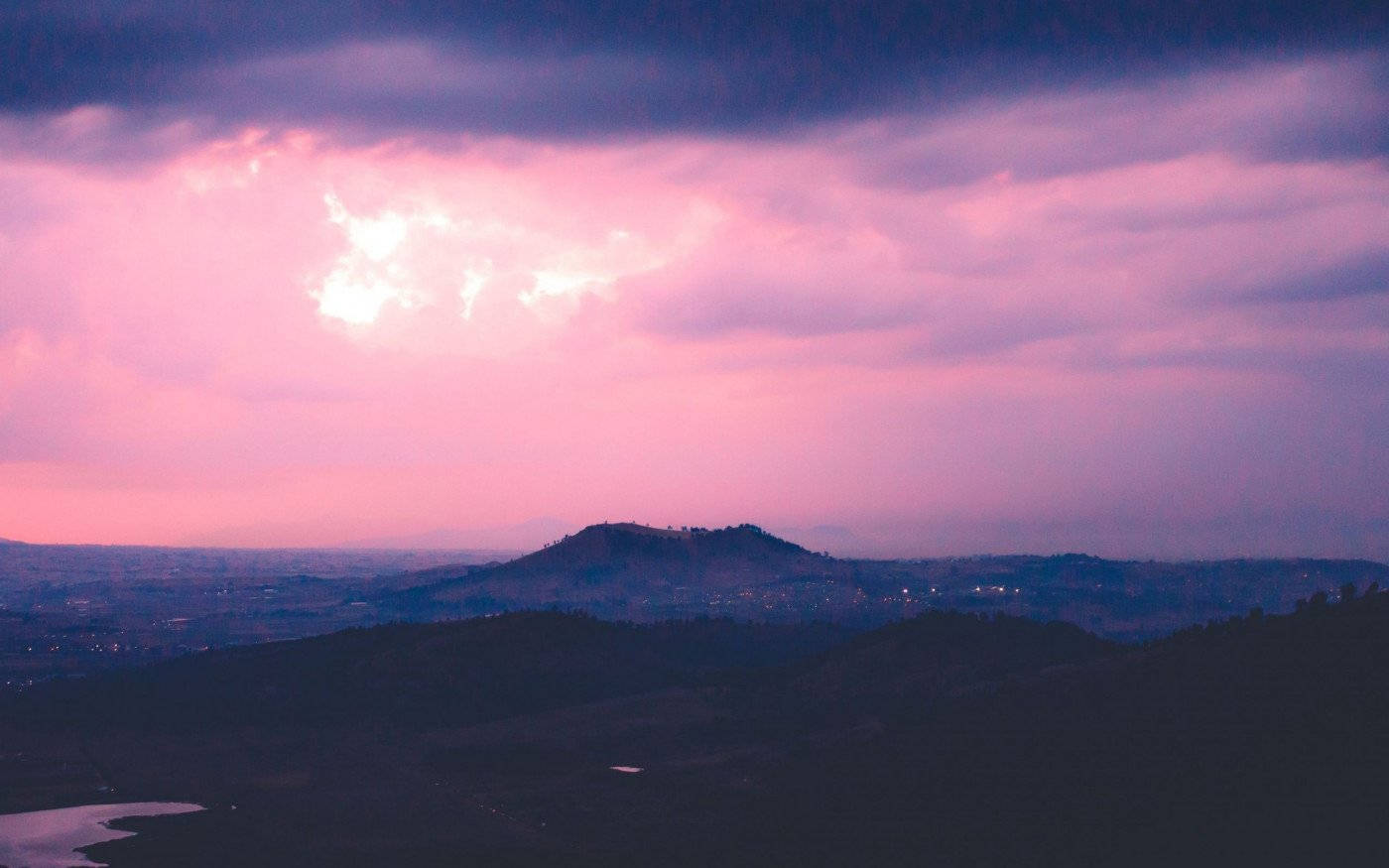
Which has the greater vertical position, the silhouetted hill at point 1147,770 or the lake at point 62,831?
the silhouetted hill at point 1147,770

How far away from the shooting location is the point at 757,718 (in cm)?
18138

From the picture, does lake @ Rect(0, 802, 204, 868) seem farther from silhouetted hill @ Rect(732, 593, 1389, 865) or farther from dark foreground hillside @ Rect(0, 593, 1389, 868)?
silhouetted hill @ Rect(732, 593, 1389, 865)

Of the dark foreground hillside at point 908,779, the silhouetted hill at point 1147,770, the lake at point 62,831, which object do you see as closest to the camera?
the silhouetted hill at point 1147,770

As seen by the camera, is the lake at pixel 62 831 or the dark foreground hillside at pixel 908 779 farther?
the lake at pixel 62 831

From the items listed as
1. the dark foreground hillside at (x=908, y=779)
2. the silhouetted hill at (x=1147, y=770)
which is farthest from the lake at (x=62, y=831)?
the silhouetted hill at (x=1147, y=770)

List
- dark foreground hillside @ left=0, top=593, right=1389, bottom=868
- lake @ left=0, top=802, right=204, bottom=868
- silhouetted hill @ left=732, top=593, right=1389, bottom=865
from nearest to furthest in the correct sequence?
silhouetted hill @ left=732, top=593, right=1389, bottom=865 < dark foreground hillside @ left=0, top=593, right=1389, bottom=868 < lake @ left=0, top=802, right=204, bottom=868

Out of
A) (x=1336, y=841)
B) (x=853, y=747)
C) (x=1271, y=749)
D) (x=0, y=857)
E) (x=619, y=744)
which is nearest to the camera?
(x=1336, y=841)

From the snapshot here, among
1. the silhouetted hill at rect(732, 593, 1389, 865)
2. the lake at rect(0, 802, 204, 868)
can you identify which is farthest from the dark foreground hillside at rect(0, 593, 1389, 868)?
the lake at rect(0, 802, 204, 868)

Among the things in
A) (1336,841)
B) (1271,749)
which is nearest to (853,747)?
(1271,749)

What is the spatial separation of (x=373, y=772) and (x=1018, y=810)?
251 feet

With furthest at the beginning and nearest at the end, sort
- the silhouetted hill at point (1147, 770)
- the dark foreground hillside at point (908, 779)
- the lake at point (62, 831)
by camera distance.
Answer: the lake at point (62, 831) → the dark foreground hillside at point (908, 779) → the silhouetted hill at point (1147, 770)

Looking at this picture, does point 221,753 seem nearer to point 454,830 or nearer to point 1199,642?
point 454,830

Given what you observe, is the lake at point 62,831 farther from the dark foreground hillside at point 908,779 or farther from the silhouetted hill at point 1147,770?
the silhouetted hill at point 1147,770

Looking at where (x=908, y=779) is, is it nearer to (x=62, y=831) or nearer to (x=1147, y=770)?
(x=1147, y=770)
